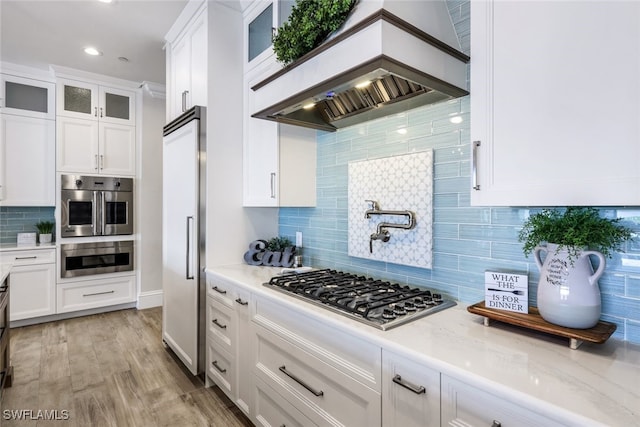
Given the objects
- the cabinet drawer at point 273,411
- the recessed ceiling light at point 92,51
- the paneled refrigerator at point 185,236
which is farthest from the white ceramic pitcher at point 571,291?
the recessed ceiling light at point 92,51

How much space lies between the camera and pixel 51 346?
319cm

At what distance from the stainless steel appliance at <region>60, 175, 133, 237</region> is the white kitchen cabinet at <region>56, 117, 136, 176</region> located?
0.46ft

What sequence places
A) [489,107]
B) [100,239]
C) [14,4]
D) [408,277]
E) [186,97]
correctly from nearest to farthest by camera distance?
[489,107], [408,277], [14,4], [186,97], [100,239]

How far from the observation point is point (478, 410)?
3.04 feet

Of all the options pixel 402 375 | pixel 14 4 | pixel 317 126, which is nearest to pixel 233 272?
pixel 317 126

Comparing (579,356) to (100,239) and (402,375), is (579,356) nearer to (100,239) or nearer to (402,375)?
(402,375)

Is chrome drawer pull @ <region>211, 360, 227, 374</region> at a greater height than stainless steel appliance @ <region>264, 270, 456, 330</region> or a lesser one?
lesser

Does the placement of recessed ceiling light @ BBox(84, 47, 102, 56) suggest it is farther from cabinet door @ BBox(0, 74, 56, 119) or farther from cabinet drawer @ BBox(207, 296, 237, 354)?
cabinet drawer @ BBox(207, 296, 237, 354)

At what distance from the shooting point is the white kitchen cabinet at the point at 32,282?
3.62 m

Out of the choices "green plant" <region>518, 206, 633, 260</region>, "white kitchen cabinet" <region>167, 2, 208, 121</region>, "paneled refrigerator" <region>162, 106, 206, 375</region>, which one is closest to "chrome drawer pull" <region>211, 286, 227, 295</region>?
"paneled refrigerator" <region>162, 106, 206, 375</region>

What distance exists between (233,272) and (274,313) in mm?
666

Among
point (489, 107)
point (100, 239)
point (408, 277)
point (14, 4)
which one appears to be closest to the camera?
point (489, 107)

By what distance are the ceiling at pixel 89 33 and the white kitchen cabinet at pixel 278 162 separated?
43.4 inches

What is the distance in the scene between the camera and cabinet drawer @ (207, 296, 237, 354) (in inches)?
83.1
